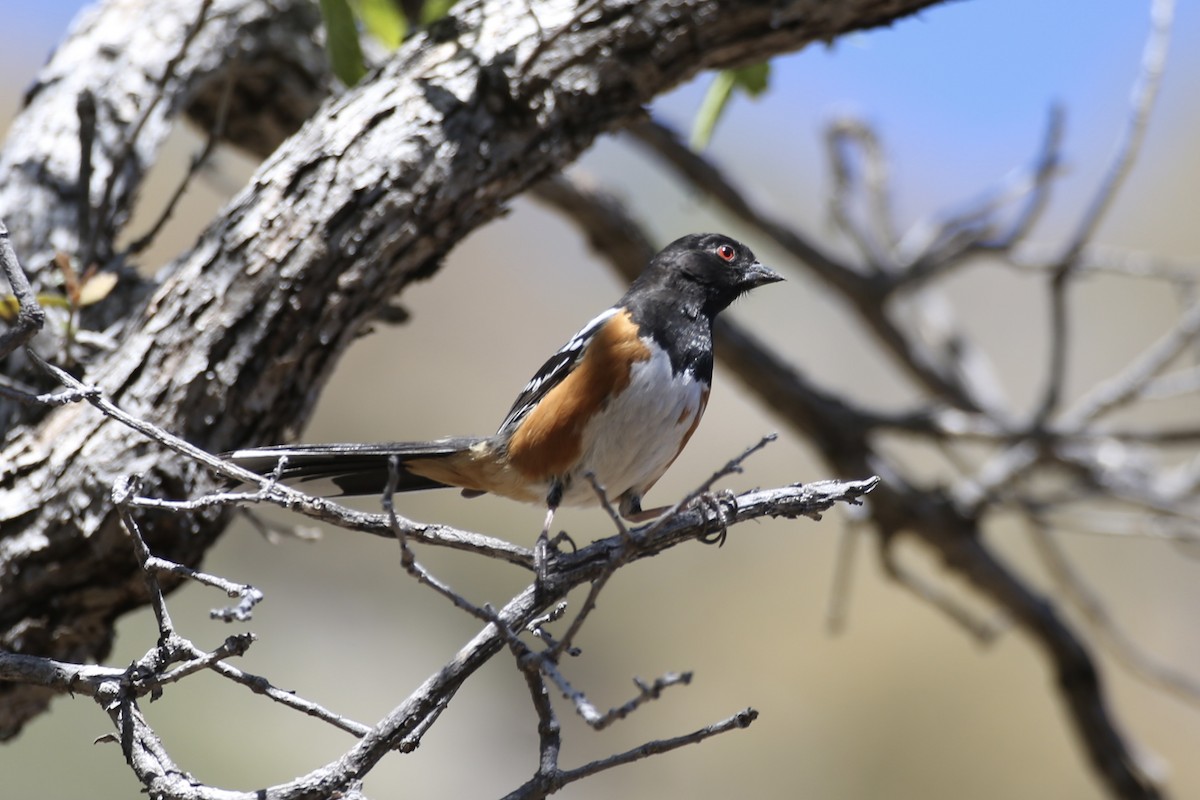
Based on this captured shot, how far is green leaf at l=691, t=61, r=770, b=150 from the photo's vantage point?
3.25 m

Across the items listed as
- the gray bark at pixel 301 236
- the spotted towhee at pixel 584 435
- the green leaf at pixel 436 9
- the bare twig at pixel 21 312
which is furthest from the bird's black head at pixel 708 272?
the bare twig at pixel 21 312

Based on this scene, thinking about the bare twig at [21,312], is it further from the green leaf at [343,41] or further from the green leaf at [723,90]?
the green leaf at [723,90]

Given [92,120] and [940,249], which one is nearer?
[92,120]

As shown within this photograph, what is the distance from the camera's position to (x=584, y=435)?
9.53 ft

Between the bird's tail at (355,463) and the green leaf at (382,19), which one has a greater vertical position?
the green leaf at (382,19)

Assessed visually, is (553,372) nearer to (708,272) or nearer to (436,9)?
(708,272)

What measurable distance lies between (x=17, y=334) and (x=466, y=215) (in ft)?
4.15

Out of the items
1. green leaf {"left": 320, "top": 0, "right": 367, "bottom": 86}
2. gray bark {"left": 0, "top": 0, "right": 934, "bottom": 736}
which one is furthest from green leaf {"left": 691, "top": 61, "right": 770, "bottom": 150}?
green leaf {"left": 320, "top": 0, "right": 367, "bottom": 86}

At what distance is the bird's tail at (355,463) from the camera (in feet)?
8.65

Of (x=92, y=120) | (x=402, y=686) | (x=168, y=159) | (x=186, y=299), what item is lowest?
(x=186, y=299)

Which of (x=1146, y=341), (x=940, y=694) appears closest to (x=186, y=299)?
(x=940, y=694)

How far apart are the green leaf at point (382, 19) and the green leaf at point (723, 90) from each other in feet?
3.17

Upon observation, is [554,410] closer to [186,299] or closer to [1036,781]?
[186,299]

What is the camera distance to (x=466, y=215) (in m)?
2.90
